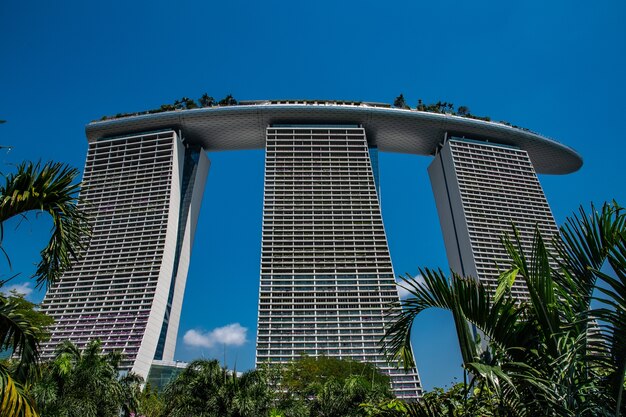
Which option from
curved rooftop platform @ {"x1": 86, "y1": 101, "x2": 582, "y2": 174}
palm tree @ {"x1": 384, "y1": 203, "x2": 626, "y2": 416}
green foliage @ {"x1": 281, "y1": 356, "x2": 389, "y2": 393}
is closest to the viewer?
palm tree @ {"x1": 384, "y1": 203, "x2": 626, "y2": 416}

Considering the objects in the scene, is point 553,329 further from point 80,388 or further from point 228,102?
point 228,102

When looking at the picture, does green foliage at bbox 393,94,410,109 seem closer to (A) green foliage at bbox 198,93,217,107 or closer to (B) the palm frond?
(A) green foliage at bbox 198,93,217,107

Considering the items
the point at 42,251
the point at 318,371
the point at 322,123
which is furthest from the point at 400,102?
the point at 42,251

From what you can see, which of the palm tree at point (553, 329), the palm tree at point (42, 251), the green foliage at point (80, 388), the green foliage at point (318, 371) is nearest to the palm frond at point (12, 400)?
the palm tree at point (42, 251)

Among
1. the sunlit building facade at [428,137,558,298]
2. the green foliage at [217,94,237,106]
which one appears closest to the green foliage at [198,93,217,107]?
the green foliage at [217,94,237,106]

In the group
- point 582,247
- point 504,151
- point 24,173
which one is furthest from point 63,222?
point 504,151

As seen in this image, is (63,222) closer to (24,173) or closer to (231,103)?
(24,173)

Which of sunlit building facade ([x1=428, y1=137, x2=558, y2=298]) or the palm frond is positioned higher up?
sunlit building facade ([x1=428, y1=137, x2=558, y2=298])

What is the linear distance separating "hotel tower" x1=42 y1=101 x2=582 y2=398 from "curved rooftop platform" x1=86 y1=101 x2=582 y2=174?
27 cm

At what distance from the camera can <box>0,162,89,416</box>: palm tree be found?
516 cm

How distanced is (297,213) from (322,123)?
19.6 metres

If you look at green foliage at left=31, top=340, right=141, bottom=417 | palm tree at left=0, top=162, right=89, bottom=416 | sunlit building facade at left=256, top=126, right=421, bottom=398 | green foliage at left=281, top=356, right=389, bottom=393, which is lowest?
palm tree at left=0, top=162, right=89, bottom=416

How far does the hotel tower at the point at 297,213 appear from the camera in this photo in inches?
2530

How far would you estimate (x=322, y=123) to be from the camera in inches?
3364
